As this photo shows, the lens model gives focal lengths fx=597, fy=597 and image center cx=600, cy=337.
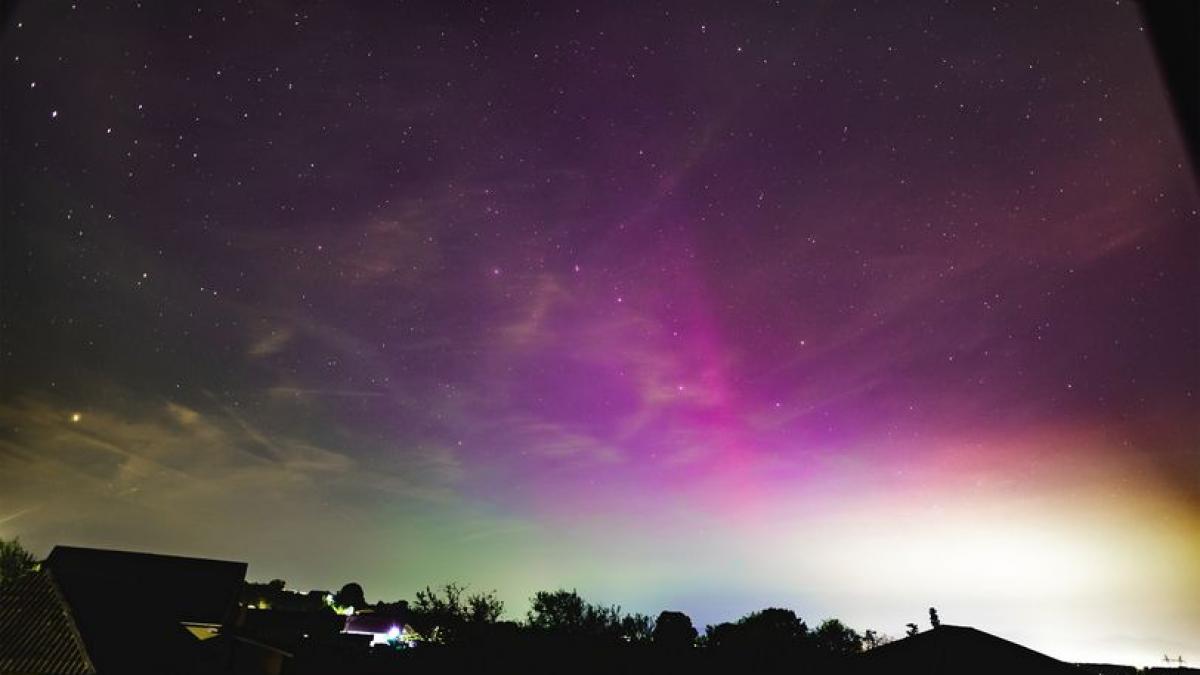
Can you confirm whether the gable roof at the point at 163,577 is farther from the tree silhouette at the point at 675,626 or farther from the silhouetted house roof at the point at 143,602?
the tree silhouette at the point at 675,626

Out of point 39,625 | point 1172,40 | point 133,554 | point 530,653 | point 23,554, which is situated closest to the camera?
point 1172,40

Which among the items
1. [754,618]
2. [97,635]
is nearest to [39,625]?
→ [97,635]

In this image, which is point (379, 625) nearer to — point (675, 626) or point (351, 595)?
point (675, 626)

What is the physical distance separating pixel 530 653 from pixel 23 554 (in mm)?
75439

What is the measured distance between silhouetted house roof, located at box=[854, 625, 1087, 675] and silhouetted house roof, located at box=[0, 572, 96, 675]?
1121 inches

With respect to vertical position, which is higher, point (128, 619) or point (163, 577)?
point (163, 577)

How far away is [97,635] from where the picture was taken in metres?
27.0

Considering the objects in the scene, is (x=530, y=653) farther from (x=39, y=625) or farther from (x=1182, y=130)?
(x=1182, y=130)

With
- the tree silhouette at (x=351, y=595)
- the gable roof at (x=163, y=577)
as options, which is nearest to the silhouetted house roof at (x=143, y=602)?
the gable roof at (x=163, y=577)

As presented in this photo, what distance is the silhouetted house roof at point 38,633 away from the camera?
21094 mm

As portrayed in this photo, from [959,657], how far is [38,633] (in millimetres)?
33021

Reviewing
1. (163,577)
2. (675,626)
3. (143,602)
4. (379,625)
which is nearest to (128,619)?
(143,602)

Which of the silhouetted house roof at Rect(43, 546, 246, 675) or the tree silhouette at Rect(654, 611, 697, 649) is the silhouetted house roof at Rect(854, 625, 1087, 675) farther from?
the tree silhouette at Rect(654, 611, 697, 649)

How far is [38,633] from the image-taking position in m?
22.6
